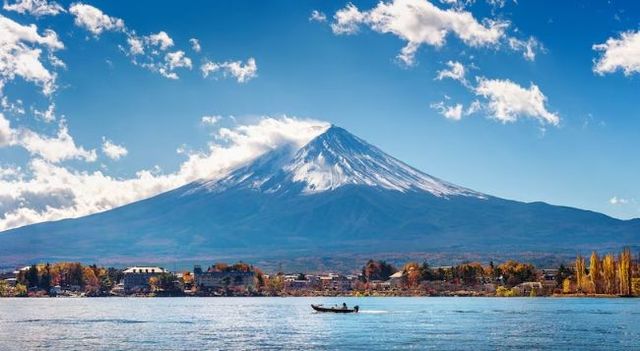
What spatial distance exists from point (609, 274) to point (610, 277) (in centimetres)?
82

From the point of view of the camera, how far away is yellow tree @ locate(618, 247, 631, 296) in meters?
162

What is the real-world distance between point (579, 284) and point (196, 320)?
9338 centimetres

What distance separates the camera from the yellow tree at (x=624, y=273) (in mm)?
161500

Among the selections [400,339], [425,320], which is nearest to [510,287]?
[425,320]

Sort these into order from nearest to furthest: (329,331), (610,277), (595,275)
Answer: (329,331) < (610,277) < (595,275)

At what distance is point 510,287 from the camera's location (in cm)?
19575

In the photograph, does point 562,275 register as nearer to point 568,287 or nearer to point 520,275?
point 568,287

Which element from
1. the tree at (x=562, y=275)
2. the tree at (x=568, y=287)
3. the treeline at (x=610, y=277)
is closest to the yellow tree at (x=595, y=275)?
the treeline at (x=610, y=277)

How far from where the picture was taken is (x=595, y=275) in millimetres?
170000

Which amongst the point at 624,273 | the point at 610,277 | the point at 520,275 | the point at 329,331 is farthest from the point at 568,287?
the point at 329,331

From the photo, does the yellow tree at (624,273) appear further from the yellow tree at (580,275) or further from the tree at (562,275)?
the tree at (562,275)

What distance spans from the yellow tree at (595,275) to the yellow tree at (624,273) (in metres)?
4.19

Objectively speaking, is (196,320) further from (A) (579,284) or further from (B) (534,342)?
(A) (579,284)

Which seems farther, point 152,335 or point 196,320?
point 196,320
